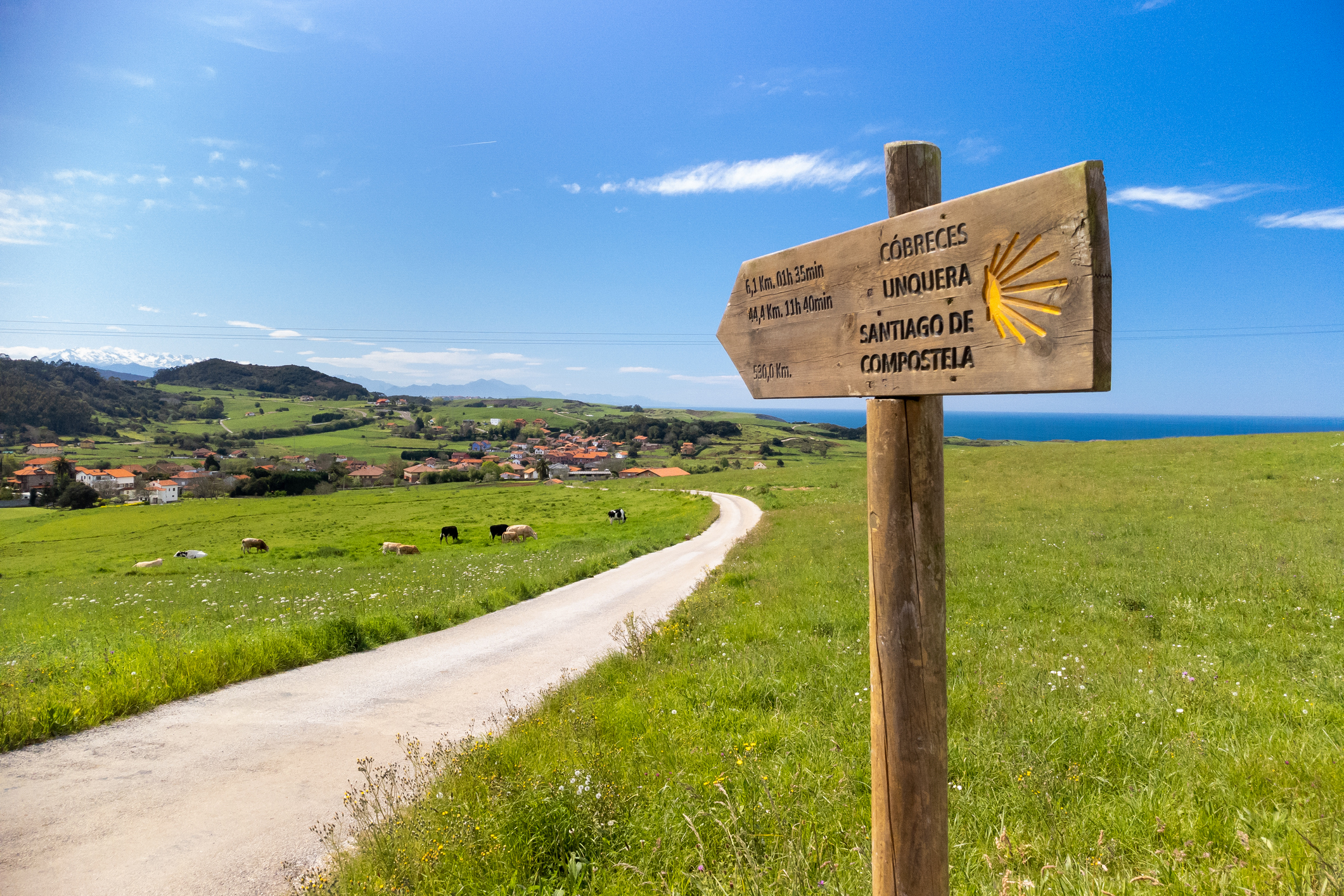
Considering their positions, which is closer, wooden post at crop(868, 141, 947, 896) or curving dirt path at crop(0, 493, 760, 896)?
wooden post at crop(868, 141, 947, 896)

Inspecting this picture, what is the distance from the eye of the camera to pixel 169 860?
504 centimetres

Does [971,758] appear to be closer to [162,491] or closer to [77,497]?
[77,497]

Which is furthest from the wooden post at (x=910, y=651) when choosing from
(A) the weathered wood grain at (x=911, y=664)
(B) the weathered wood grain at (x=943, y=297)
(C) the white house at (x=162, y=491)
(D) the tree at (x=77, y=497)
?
(C) the white house at (x=162, y=491)

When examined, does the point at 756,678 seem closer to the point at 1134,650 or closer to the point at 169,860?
the point at 1134,650

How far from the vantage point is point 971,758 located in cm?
512

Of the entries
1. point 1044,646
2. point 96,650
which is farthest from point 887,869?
point 96,650

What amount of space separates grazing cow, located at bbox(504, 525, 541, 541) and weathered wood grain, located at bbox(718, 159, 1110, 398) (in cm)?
3681

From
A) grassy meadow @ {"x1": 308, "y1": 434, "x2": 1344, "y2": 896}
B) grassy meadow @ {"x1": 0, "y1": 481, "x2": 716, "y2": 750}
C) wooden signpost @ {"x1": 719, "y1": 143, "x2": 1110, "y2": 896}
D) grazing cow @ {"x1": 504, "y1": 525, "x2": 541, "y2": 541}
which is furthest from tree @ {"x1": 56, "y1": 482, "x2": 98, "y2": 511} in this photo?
wooden signpost @ {"x1": 719, "y1": 143, "x2": 1110, "y2": 896}

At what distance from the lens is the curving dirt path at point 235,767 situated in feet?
16.3

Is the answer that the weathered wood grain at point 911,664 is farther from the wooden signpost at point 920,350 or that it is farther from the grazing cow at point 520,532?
the grazing cow at point 520,532

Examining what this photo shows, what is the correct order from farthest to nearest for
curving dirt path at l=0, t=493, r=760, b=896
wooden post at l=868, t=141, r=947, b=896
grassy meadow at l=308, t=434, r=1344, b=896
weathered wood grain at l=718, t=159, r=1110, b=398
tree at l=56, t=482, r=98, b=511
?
tree at l=56, t=482, r=98, b=511, curving dirt path at l=0, t=493, r=760, b=896, grassy meadow at l=308, t=434, r=1344, b=896, wooden post at l=868, t=141, r=947, b=896, weathered wood grain at l=718, t=159, r=1110, b=398

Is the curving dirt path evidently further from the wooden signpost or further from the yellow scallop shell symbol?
the yellow scallop shell symbol

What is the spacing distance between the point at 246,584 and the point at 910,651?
26.1 meters

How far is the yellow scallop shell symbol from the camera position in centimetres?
191
